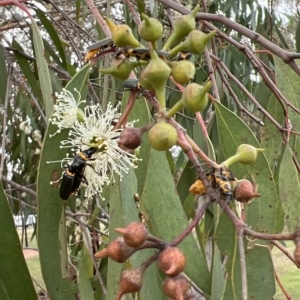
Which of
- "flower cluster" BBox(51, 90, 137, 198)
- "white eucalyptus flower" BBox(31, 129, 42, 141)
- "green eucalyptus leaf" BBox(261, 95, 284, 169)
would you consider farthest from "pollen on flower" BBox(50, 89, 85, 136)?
"white eucalyptus flower" BBox(31, 129, 42, 141)

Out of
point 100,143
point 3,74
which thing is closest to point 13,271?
point 100,143

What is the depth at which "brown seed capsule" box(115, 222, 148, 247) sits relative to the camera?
521mm

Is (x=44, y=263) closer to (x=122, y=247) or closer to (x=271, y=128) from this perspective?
(x=122, y=247)

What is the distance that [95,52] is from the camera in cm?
85

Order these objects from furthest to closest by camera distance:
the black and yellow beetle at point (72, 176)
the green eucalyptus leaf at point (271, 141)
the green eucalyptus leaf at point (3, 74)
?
1. the green eucalyptus leaf at point (3, 74)
2. the green eucalyptus leaf at point (271, 141)
3. the black and yellow beetle at point (72, 176)

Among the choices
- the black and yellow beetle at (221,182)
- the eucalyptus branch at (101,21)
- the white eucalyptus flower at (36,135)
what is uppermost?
the white eucalyptus flower at (36,135)

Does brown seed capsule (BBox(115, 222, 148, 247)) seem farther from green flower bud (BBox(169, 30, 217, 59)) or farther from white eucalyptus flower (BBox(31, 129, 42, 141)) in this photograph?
white eucalyptus flower (BBox(31, 129, 42, 141))

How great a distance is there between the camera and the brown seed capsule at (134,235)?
52 centimetres

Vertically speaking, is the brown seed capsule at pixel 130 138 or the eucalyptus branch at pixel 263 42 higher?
the eucalyptus branch at pixel 263 42

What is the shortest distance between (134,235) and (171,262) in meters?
0.05

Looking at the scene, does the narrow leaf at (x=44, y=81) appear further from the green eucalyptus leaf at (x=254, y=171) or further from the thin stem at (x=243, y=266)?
the thin stem at (x=243, y=266)

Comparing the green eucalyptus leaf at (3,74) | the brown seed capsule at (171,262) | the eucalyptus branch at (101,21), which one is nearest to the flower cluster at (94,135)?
the eucalyptus branch at (101,21)

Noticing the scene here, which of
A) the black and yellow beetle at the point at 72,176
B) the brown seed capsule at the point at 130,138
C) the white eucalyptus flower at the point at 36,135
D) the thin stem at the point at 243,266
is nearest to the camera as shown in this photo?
the thin stem at the point at 243,266

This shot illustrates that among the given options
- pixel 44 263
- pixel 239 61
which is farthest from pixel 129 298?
pixel 239 61
